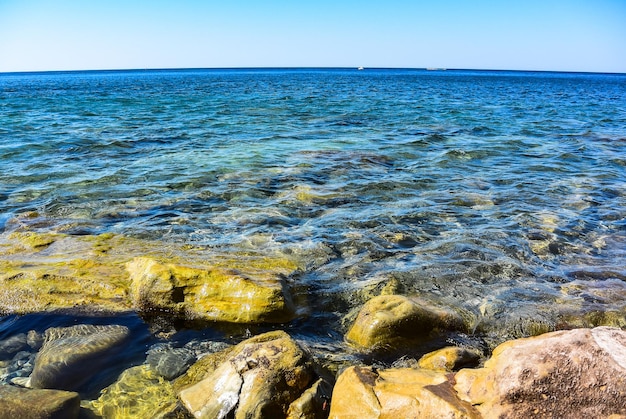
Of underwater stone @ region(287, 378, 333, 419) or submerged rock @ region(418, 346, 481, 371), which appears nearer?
underwater stone @ region(287, 378, 333, 419)

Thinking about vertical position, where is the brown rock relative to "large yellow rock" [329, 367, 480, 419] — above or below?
above

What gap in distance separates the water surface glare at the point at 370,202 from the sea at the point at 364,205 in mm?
35

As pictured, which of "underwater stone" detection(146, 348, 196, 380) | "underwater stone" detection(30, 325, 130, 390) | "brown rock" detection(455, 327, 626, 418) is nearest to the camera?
"brown rock" detection(455, 327, 626, 418)

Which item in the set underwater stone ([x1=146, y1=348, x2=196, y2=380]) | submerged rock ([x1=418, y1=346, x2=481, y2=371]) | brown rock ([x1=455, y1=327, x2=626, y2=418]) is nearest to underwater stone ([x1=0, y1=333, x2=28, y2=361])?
underwater stone ([x1=146, y1=348, x2=196, y2=380])

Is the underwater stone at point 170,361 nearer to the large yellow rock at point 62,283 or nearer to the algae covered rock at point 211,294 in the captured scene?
the algae covered rock at point 211,294

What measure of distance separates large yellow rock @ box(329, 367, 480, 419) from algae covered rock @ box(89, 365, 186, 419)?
134cm

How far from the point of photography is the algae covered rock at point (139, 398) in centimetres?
380

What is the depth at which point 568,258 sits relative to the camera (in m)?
6.75

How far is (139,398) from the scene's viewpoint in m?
3.98

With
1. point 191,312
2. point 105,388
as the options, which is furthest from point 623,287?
point 105,388

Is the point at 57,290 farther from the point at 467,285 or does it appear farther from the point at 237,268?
the point at 467,285

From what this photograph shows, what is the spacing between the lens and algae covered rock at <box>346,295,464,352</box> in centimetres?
462

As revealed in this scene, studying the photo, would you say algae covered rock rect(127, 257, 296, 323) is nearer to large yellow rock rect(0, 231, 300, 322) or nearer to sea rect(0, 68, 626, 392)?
large yellow rock rect(0, 231, 300, 322)

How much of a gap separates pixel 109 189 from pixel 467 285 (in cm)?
776
